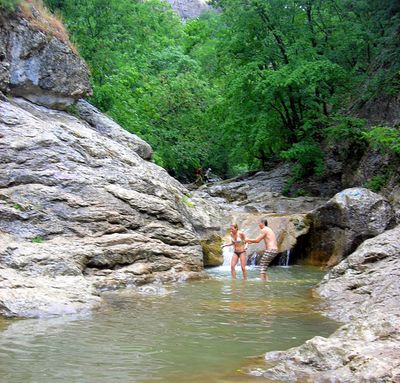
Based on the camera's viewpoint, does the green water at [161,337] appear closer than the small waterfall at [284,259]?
Yes

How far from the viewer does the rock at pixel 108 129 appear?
56.2ft

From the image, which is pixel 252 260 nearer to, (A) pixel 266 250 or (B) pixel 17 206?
(A) pixel 266 250

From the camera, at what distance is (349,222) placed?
16.0 meters

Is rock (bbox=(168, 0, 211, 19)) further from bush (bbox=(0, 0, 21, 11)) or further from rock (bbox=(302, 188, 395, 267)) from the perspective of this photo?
rock (bbox=(302, 188, 395, 267))

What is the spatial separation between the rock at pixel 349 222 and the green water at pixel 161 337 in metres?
5.56

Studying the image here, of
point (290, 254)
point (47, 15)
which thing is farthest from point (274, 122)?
point (47, 15)

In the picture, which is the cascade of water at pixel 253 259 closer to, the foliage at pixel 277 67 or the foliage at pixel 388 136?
the foliage at pixel 388 136

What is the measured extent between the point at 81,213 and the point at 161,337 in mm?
5892

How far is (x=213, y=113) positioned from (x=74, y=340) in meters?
22.3

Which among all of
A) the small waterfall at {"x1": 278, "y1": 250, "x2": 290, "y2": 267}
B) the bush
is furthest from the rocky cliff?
the small waterfall at {"x1": 278, "y1": 250, "x2": 290, "y2": 267}

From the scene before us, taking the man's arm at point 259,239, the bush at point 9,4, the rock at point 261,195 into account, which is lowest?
the man's arm at point 259,239

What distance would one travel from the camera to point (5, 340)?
6488 millimetres

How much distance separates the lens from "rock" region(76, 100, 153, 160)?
674 inches

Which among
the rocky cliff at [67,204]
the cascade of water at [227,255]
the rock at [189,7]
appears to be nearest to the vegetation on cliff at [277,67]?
the rocky cliff at [67,204]
